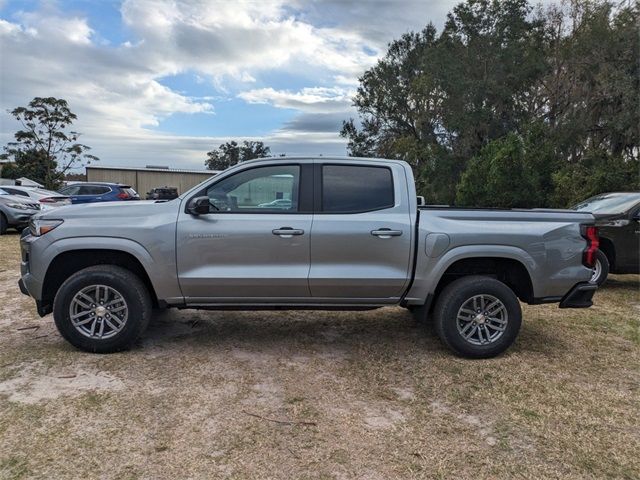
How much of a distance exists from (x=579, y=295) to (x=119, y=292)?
167 inches

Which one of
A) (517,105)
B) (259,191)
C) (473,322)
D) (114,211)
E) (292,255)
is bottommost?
(473,322)

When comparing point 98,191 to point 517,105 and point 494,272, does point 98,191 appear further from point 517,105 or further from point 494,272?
point 517,105

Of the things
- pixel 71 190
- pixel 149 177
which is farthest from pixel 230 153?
pixel 71 190

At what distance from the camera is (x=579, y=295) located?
468 centimetres

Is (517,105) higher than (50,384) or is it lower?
higher

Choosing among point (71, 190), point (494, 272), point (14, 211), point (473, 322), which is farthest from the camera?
point (71, 190)

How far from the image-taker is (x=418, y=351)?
4.92m

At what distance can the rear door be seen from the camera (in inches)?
178

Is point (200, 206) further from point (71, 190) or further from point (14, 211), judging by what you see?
point (71, 190)

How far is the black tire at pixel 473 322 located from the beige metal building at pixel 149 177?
138 feet

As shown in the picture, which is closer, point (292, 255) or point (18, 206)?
point (292, 255)

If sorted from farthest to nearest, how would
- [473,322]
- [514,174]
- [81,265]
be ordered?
1. [514,174]
2. [81,265]
3. [473,322]

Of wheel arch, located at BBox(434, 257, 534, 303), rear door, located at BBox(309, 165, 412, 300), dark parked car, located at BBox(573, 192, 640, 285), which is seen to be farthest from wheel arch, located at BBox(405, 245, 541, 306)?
dark parked car, located at BBox(573, 192, 640, 285)

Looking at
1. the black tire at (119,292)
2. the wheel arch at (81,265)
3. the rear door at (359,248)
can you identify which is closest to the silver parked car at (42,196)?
the wheel arch at (81,265)
